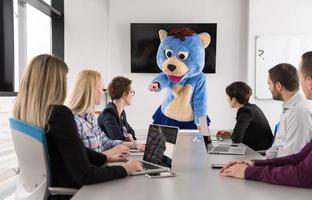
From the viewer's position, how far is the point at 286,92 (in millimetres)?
2264

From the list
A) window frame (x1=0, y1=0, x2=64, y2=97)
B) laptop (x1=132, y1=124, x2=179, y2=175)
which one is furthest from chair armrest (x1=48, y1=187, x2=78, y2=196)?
window frame (x1=0, y1=0, x2=64, y2=97)

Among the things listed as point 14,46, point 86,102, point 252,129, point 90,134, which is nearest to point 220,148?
point 252,129

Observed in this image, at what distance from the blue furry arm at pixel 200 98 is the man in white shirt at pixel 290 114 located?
213cm

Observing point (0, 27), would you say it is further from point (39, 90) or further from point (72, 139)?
point (72, 139)

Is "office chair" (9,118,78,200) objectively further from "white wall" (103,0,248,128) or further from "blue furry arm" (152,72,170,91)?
"white wall" (103,0,248,128)

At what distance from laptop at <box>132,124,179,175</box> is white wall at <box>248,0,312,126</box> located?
120 inches

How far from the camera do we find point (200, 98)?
14.8 ft

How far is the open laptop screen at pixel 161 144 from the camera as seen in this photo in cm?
176

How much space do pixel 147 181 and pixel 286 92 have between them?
1190 mm

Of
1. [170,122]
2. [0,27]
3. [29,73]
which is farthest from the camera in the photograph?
[170,122]

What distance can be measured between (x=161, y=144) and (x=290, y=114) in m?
0.81

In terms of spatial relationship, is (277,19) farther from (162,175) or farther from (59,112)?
(59,112)

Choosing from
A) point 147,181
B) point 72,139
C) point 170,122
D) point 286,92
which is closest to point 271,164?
point 147,181

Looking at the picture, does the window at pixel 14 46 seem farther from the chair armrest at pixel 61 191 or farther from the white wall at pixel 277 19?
the white wall at pixel 277 19
